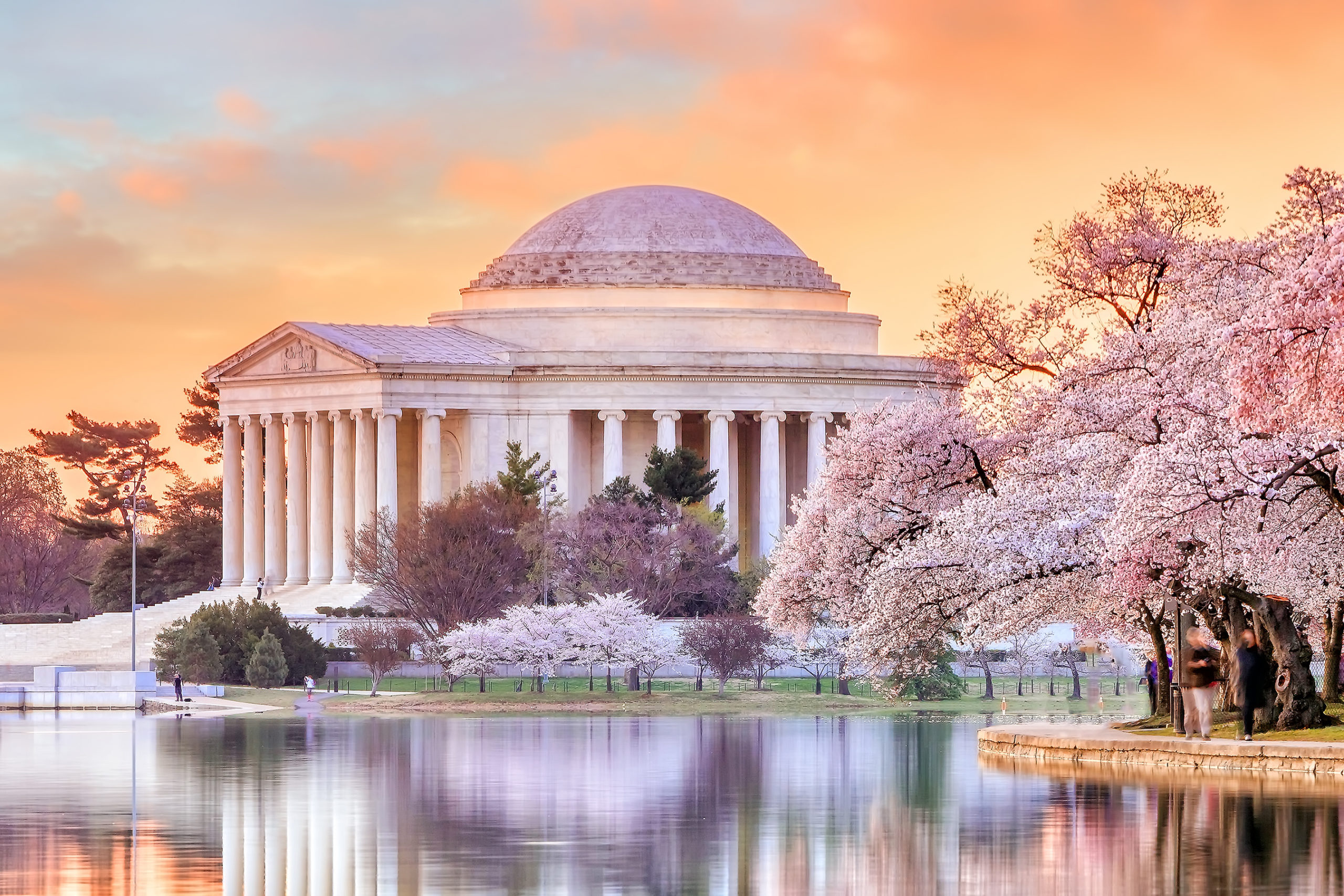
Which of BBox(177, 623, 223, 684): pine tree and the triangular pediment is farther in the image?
the triangular pediment

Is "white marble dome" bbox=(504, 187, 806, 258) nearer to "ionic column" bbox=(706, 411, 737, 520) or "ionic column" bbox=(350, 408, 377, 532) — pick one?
"ionic column" bbox=(706, 411, 737, 520)

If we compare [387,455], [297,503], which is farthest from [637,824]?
[297,503]

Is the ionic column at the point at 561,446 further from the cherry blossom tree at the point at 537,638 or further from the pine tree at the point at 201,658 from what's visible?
the cherry blossom tree at the point at 537,638

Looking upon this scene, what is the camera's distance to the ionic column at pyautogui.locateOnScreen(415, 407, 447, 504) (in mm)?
123188

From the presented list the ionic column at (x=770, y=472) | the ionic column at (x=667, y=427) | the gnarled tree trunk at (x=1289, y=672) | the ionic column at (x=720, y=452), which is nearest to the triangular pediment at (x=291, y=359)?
the ionic column at (x=667, y=427)

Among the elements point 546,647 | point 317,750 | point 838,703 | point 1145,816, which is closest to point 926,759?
point 317,750

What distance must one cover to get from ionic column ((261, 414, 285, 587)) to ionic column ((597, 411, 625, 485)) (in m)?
14.8

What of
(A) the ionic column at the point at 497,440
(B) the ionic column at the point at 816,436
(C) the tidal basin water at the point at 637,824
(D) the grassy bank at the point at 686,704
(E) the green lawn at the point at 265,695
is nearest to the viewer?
(C) the tidal basin water at the point at 637,824

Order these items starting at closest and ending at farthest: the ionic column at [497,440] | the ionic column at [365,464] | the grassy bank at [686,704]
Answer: the grassy bank at [686,704]
the ionic column at [365,464]
the ionic column at [497,440]

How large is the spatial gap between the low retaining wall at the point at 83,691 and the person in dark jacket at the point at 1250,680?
4031 centimetres

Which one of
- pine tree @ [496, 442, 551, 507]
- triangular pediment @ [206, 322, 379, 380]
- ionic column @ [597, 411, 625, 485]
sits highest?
triangular pediment @ [206, 322, 379, 380]

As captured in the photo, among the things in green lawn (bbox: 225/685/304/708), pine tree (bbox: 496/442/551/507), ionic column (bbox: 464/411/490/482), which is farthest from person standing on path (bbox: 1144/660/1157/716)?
ionic column (bbox: 464/411/490/482)

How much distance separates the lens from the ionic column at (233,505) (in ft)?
431

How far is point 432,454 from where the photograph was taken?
12325 cm
